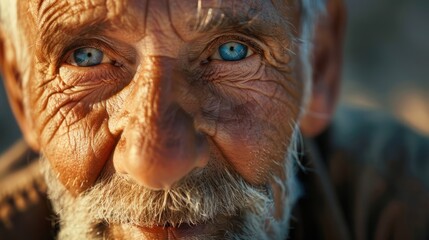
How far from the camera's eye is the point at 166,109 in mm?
1459

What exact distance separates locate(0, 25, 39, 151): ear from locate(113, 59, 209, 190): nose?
0.62 metres

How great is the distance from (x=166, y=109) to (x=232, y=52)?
0.91ft

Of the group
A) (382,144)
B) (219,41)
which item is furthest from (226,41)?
(382,144)

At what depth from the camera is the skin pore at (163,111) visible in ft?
4.85

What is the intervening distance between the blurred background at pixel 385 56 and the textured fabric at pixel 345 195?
92 cm

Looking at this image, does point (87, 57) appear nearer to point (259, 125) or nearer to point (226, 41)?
point (226, 41)

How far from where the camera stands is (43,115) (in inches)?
68.3

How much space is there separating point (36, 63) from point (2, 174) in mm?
818

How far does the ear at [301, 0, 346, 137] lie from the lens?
212cm

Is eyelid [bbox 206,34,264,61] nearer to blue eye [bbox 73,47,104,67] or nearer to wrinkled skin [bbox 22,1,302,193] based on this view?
wrinkled skin [bbox 22,1,302,193]

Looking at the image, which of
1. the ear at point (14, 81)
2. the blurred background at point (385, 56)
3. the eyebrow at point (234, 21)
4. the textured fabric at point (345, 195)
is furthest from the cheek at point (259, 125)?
the blurred background at point (385, 56)

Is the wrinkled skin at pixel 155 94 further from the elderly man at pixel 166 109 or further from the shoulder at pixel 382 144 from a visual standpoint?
the shoulder at pixel 382 144

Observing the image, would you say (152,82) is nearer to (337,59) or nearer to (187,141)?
(187,141)

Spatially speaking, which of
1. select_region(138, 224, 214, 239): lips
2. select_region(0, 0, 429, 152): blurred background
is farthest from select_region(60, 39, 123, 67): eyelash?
select_region(0, 0, 429, 152): blurred background
